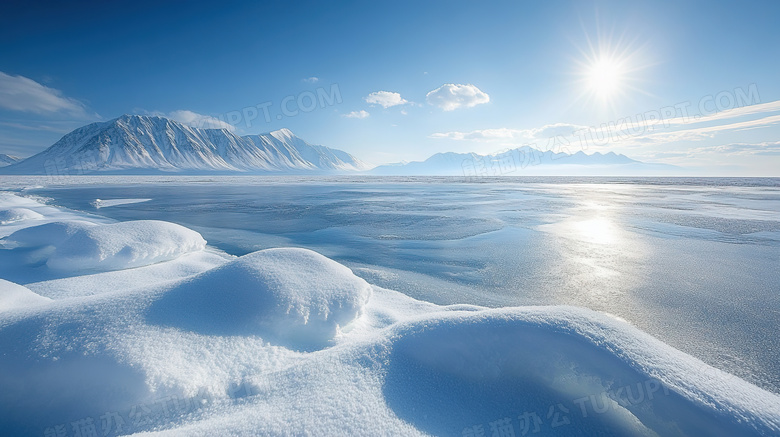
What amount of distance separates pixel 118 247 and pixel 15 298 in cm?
242

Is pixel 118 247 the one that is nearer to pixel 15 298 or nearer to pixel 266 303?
pixel 15 298

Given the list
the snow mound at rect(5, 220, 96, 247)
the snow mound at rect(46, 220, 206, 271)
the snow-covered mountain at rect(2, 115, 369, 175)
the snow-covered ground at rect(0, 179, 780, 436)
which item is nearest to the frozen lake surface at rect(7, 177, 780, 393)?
the snow mound at rect(46, 220, 206, 271)

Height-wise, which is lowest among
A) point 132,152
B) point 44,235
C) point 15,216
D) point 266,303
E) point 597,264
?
point 597,264

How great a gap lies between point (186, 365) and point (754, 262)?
375 inches

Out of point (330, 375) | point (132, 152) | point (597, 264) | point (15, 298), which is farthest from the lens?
point (132, 152)

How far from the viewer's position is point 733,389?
189 centimetres

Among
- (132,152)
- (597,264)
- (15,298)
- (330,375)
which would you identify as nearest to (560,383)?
(330,375)

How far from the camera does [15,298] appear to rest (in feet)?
9.99

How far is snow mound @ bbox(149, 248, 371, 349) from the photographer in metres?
2.62

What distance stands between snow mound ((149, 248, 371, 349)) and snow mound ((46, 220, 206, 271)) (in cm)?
317

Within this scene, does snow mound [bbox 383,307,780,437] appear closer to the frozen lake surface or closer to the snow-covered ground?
the snow-covered ground

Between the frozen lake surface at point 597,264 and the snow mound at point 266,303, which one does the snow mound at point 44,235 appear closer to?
the frozen lake surface at point 597,264

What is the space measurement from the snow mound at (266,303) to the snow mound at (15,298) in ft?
5.04

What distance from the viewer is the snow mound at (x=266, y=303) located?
2.62 m
